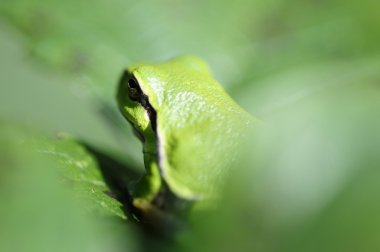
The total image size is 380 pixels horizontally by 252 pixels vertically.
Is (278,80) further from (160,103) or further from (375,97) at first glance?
(375,97)

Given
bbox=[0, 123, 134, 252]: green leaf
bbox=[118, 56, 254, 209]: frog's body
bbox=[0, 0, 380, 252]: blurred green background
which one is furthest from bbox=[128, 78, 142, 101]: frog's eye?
bbox=[0, 123, 134, 252]: green leaf

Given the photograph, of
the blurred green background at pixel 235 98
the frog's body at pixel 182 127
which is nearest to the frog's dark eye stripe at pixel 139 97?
the frog's body at pixel 182 127

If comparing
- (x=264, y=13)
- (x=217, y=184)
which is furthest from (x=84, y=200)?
(x=264, y=13)

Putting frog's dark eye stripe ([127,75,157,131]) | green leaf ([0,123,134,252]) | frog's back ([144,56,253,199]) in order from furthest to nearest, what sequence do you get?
frog's dark eye stripe ([127,75,157,131])
frog's back ([144,56,253,199])
green leaf ([0,123,134,252])

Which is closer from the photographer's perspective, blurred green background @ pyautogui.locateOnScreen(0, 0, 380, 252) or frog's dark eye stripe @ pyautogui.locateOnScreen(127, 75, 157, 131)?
blurred green background @ pyautogui.locateOnScreen(0, 0, 380, 252)

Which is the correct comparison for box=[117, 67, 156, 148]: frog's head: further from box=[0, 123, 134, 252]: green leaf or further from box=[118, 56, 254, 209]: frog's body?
box=[0, 123, 134, 252]: green leaf

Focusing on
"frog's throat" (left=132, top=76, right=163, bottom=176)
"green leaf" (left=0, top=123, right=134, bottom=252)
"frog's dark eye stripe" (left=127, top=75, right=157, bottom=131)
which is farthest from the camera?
"frog's dark eye stripe" (left=127, top=75, right=157, bottom=131)

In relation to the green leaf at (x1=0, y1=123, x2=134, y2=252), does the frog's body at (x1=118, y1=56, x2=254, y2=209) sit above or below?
above
